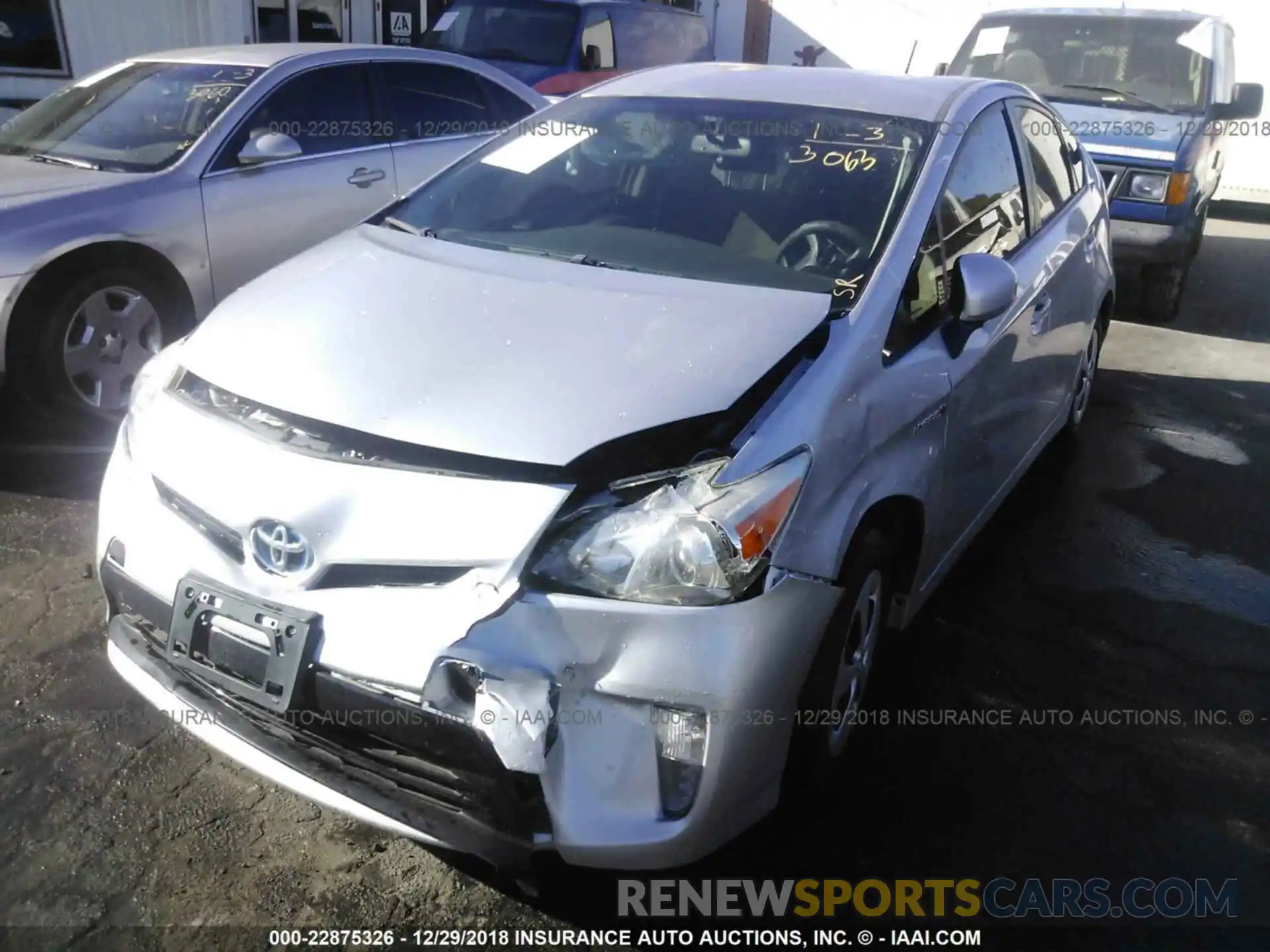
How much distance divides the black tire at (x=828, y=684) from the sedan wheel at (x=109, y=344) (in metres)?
3.48

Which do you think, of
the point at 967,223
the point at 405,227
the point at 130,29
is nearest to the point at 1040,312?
the point at 967,223

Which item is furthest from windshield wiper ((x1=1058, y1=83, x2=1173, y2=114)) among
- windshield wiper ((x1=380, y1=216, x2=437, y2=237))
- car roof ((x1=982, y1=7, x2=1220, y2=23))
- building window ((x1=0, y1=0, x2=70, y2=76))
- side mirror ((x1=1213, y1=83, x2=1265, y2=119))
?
building window ((x1=0, y1=0, x2=70, y2=76))

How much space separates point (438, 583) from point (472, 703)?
227 millimetres

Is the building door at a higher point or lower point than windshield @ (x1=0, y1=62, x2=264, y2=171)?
lower

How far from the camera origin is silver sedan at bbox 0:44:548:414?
441cm

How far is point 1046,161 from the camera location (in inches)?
163

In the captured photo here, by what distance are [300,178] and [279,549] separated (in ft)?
12.0

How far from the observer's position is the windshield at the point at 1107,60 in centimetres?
780

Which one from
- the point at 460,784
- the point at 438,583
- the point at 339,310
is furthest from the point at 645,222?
the point at 460,784

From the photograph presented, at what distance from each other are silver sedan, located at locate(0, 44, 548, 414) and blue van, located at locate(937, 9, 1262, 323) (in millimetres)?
4224

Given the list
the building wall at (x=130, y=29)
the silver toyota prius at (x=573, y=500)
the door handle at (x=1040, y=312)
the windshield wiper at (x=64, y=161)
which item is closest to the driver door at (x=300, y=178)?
the windshield wiper at (x=64, y=161)

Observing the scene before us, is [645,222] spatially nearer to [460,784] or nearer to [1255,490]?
[460,784]

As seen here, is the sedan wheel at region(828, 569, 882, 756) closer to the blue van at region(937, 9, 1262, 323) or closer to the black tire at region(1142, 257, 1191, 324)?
the blue van at region(937, 9, 1262, 323)

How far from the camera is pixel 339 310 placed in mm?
2633
